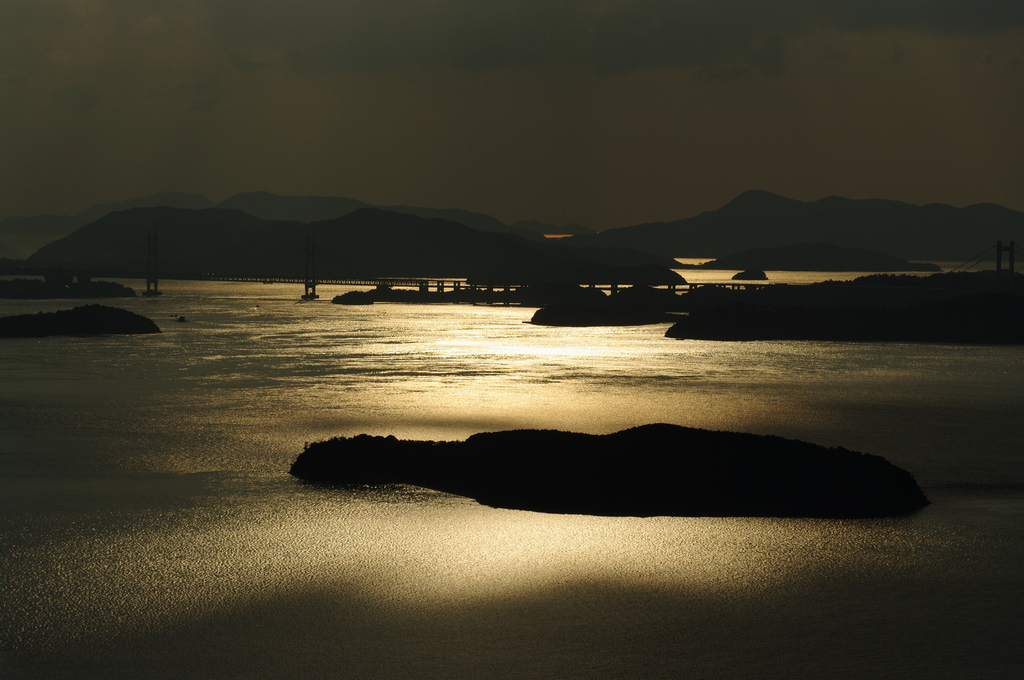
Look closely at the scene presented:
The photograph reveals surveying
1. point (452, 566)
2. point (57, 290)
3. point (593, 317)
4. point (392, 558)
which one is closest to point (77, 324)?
point (593, 317)

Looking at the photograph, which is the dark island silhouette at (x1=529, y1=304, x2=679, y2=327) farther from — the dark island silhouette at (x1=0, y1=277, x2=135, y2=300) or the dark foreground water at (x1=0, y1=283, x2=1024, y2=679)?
the dark island silhouette at (x1=0, y1=277, x2=135, y2=300)

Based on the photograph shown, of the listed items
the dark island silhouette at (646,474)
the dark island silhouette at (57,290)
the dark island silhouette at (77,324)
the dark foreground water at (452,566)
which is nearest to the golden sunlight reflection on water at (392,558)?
the dark foreground water at (452,566)

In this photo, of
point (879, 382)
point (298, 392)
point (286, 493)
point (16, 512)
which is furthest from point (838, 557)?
point (879, 382)

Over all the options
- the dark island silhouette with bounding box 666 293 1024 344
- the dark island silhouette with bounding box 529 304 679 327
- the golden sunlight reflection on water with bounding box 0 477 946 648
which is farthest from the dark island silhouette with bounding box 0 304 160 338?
the golden sunlight reflection on water with bounding box 0 477 946 648

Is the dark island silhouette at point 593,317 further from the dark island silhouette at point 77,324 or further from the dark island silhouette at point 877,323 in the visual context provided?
the dark island silhouette at point 77,324

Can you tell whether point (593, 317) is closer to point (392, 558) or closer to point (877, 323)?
point (877, 323)

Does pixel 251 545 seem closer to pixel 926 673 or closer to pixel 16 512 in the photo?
pixel 16 512
